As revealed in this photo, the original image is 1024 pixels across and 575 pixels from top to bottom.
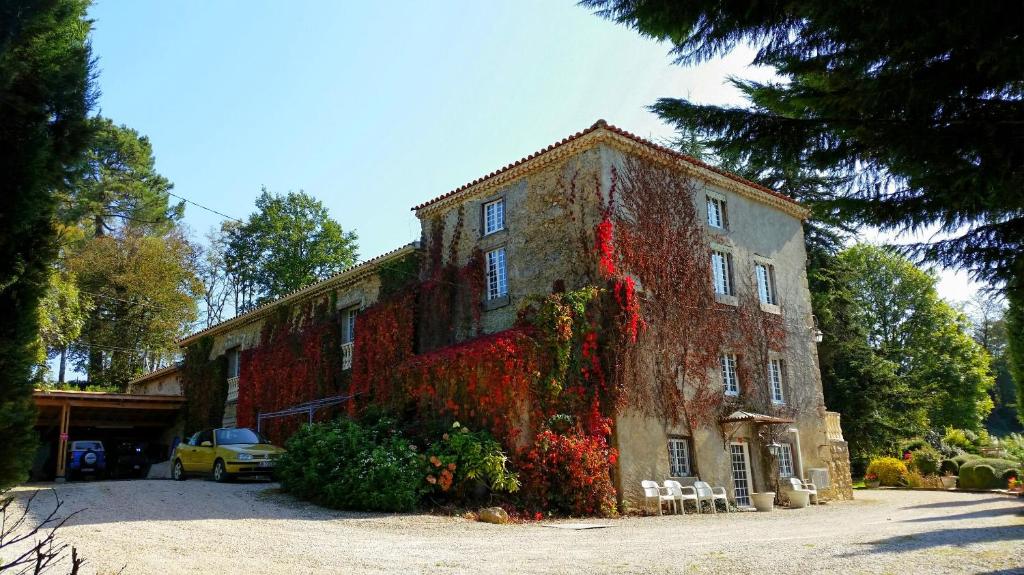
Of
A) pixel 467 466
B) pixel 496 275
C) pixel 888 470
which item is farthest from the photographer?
pixel 888 470

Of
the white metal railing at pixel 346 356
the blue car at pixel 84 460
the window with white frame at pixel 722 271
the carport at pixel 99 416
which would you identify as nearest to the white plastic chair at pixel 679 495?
the window with white frame at pixel 722 271

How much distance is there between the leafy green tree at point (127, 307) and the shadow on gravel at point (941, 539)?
35502 millimetres

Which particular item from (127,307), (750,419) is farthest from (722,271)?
(127,307)

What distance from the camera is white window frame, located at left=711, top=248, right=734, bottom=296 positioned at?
20.4m

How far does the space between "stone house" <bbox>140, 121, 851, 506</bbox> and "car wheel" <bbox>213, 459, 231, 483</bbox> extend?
5474 mm

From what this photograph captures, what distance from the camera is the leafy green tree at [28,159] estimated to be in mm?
5574

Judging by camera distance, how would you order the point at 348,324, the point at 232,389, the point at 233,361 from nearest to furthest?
the point at 348,324, the point at 232,389, the point at 233,361

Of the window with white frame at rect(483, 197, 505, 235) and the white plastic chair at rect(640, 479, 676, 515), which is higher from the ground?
the window with white frame at rect(483, 197, 505, 235)

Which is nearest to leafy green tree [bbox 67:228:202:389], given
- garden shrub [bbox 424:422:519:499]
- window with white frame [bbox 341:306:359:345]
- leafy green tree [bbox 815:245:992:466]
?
window with white frame [bbox 341:306:359:345]

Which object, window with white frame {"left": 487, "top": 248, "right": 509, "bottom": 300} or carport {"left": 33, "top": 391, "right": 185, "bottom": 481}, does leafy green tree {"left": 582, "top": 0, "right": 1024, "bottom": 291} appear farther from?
carport {"left": 33, "top": 391, "right": 185, "bottom": 481}

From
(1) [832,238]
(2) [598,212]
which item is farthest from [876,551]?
(1) [832,238]

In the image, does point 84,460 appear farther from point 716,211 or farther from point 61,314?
point 716,211

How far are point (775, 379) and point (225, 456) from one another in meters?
15.1

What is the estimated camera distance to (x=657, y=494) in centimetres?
1622
